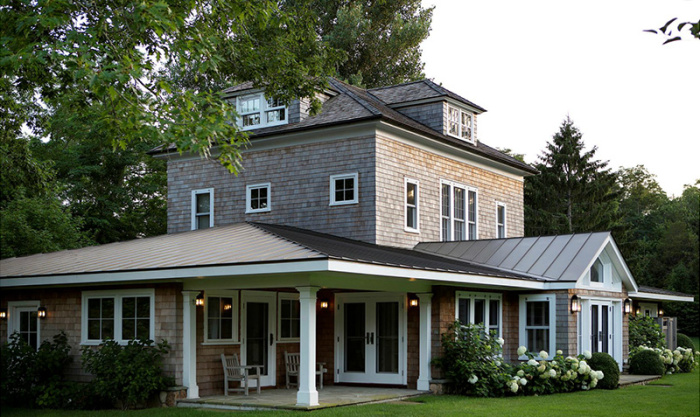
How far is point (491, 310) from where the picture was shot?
707 inches

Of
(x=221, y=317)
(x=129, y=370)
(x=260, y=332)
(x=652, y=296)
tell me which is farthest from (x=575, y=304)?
(x=129, y=370)

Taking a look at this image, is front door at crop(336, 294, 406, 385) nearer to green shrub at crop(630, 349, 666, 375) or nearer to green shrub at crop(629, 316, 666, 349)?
green shrub at crop(630, 349, 666, 375)

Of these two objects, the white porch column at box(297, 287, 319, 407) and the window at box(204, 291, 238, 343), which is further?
the window at box(204, 291, 238, 343)

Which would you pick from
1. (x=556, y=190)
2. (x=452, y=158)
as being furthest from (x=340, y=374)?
(x=556, y=190)

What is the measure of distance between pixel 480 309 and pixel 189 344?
677cm

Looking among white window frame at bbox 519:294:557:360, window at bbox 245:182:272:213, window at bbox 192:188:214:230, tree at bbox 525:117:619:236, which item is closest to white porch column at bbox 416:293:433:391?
white window frame at bbox 519:294:557:360

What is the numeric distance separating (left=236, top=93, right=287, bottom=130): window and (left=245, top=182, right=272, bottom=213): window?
1822 millimetres

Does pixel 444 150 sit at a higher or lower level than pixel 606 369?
higher

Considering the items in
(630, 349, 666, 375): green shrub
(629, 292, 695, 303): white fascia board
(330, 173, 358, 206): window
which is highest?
(330, 173, 358, 206): window

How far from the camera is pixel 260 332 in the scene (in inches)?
651

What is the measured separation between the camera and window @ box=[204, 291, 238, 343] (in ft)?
49.5

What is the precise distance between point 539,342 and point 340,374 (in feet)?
15.7

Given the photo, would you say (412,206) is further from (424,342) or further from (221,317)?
(221,317)

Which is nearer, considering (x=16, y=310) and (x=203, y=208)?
(x=16, y=310)
